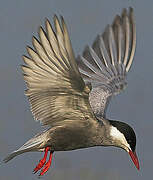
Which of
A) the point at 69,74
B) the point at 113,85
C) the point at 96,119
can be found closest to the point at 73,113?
the point at 96,119

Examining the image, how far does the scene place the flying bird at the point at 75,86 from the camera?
828cm

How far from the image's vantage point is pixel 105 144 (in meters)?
9.84

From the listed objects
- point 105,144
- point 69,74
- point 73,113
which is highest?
point 69,74

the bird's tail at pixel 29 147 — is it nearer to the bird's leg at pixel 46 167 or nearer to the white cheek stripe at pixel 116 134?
the bird's leg at pixel 46 167

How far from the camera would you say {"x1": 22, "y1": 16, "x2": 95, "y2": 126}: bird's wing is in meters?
8.07

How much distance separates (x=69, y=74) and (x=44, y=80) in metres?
0.45

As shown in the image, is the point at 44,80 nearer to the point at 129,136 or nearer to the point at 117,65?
the point at 129,136

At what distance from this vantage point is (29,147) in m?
9.57

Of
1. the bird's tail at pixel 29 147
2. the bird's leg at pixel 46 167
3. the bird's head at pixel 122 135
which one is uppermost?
the bird's tail at pixel 29 147

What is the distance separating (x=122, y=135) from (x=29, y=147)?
1.49 metres

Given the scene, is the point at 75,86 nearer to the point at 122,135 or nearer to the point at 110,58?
the point at 122,135

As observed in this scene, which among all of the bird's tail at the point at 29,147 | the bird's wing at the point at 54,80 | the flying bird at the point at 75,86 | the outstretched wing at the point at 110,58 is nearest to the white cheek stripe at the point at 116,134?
the flying bird at the point at 75,86

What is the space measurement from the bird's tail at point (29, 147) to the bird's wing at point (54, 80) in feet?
1.56

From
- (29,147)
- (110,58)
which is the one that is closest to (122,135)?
(29,147)
